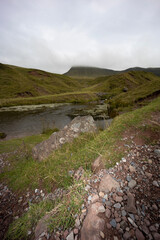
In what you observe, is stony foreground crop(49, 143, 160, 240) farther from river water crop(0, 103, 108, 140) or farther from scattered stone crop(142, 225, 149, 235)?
river water crop(0, 103, 108, 140)

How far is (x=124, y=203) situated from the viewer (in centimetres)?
236

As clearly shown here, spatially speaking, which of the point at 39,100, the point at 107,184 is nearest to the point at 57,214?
the point at 107,184

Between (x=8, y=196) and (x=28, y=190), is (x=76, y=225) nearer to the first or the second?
(x=28, y=190)

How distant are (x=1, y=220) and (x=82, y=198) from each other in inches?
153

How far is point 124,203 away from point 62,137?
6.43 metres

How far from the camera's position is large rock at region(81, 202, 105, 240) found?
2035mm

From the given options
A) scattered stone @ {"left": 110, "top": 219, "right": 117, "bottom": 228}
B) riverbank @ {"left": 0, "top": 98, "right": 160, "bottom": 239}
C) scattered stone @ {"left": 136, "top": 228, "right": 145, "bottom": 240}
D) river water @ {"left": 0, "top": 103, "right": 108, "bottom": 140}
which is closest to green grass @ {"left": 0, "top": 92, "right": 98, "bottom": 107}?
river water @ {"left": 0, "top": 103, "right": 108, "bottom": 140}

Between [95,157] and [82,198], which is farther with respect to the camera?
[95,157]

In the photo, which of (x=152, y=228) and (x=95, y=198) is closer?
(x=152, y=228)

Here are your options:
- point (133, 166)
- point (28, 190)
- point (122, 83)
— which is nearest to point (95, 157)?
point (133, 166)

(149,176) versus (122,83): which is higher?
(122,83)

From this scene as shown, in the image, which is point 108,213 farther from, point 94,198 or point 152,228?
point 152,228

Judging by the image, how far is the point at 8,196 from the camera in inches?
199

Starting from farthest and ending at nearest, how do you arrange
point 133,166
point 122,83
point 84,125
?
point 122,83
point 84,125
point 133,166
